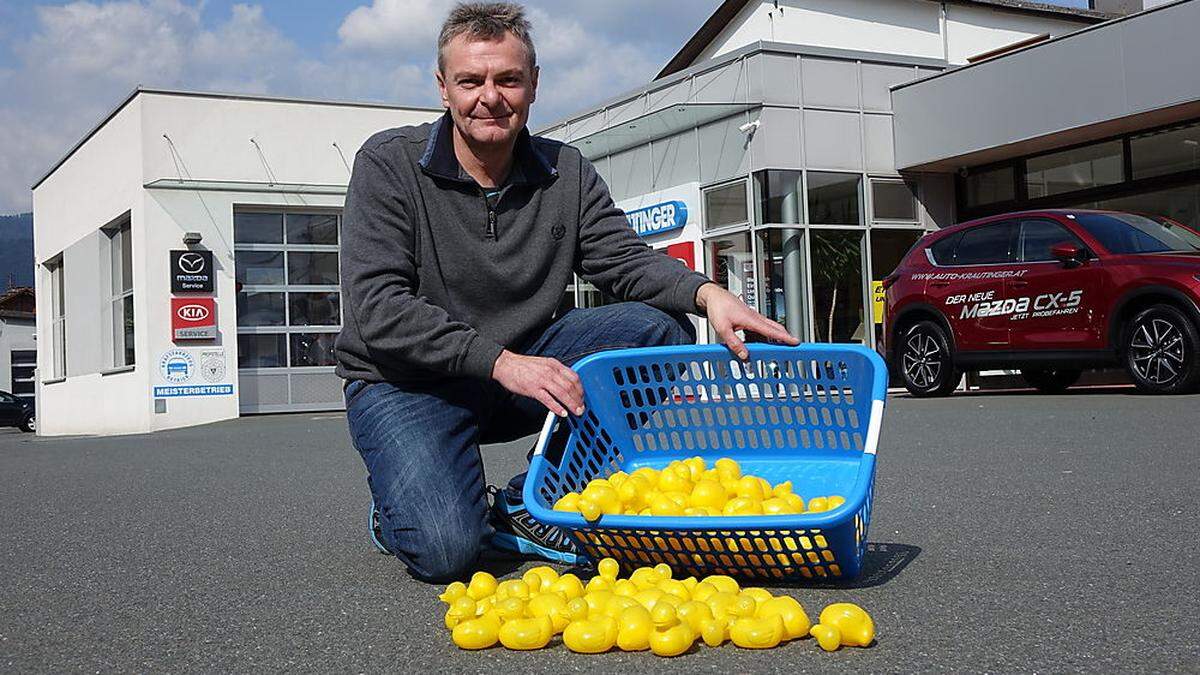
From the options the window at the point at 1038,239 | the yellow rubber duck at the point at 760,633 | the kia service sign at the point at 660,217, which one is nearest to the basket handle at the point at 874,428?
the yellow rubber duck at the point at 760,633

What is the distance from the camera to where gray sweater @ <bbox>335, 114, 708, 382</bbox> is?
3.51m

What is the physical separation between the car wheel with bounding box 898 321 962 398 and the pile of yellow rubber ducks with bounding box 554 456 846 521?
9.66 m

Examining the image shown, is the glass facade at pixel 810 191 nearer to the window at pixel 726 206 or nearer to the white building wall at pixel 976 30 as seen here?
the window at pixel 726 206

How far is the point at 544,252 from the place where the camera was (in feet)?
12.8

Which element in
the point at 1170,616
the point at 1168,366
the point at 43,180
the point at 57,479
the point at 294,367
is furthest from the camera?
the point at 43,180

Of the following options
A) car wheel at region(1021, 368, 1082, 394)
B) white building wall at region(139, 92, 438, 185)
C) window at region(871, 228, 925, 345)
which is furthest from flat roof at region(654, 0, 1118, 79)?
car wheel at region(1021, 368, 1082, 394)

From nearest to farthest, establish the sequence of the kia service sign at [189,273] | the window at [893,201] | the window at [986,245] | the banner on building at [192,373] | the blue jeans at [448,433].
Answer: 1. the blue jeans at [448,433]
2. the window at [986,245]
3. the window at [893,201]
4. the banner on building at [192,373]
5. the kia service sign at [189,273]

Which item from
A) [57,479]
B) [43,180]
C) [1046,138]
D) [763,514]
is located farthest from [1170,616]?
[43,180]

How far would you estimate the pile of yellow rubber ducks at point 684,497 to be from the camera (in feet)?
9.93

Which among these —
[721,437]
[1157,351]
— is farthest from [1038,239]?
[721,437]

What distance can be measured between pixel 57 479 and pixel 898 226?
14152 mm

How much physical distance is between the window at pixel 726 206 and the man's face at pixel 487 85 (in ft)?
50.4

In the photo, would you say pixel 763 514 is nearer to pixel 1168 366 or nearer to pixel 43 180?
pixel 1168 366

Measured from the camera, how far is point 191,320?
24000 millimetres
